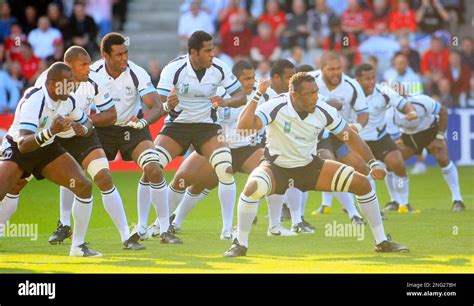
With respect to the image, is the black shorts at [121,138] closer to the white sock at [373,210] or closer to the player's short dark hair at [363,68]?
the white sock at [373,210]

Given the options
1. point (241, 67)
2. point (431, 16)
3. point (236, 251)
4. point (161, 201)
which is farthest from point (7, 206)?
point (431, 16)

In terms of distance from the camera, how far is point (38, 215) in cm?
1802

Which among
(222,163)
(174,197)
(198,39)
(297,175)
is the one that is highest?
(198,39)

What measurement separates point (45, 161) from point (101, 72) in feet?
6.57

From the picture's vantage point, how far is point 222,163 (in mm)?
14789

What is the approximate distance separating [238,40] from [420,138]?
9.55m

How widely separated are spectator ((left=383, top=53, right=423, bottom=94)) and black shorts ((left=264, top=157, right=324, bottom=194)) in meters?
10.4

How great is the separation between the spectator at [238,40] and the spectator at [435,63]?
166 inches

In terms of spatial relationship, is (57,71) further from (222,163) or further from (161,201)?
(222,163)

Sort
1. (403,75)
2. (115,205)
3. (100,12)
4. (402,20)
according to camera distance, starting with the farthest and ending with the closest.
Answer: (100,12)
(402,20)
(403,75)
(115,205)
